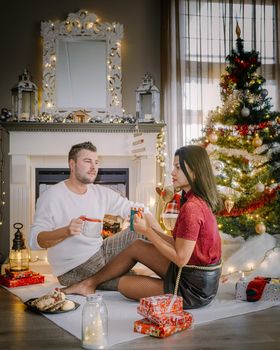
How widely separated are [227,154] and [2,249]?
2.41m

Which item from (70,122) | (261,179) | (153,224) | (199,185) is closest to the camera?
(199,185)

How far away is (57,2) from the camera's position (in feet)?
16.1

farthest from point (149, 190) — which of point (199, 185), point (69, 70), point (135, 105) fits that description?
point (199, 185)

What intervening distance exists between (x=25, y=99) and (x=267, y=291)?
2.87 meters

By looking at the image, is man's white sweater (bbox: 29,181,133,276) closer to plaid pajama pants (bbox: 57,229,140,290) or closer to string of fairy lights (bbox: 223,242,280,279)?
plaid pajama pants (bbox: 57,229,140,290)

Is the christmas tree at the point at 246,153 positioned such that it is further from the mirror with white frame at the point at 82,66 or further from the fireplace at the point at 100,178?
the mirror with white frame at the point at 82,66

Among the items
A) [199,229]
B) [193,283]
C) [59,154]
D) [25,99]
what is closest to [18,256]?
[59,154]

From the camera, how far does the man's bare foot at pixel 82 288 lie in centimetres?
307

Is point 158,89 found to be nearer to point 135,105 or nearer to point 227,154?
point 135,105

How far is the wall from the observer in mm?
4852

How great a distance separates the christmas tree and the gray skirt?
1352 mm

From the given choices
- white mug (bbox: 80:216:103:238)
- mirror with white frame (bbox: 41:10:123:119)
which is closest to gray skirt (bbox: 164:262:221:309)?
white mug (bbox: 80:216:103:238)

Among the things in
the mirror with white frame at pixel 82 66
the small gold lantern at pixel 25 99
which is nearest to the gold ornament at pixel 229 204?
the mirror with white frame at pixel 82 66

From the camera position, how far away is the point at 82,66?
4.86 meters
